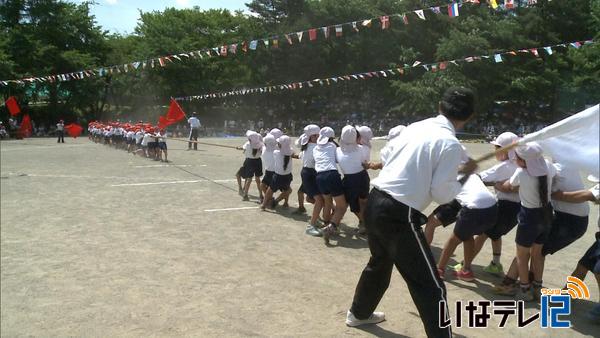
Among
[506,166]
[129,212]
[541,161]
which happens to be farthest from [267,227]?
[541,161]

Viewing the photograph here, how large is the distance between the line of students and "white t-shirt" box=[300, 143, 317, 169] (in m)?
9.94

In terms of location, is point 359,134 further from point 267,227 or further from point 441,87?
point 441,87

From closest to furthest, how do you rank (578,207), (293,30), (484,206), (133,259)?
(578,207), (484,206), (133,259), (293,30)

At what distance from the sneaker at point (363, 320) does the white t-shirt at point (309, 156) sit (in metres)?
3.52

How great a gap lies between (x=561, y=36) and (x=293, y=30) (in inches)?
676

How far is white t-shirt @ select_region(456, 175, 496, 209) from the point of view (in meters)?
4.79

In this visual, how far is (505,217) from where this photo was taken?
5.08 m

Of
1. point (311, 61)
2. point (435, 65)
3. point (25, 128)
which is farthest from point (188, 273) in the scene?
point (311, 61)

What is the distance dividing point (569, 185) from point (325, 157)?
3212mm

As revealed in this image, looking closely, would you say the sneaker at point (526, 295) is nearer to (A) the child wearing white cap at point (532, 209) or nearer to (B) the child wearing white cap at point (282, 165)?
(A) the child wearing white cap at point (532, 209)

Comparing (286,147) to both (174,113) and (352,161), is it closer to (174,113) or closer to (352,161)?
(352,161)

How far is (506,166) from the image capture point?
496 cm

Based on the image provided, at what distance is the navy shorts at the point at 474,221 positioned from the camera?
4789 millimetres

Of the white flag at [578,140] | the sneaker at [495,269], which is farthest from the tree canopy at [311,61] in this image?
the white flag at [578,140]
